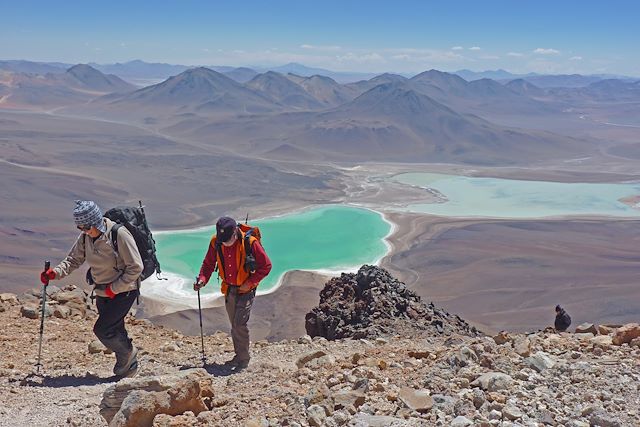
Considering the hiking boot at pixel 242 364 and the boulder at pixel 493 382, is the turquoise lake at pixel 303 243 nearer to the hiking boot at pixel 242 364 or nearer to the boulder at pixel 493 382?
the hiking boot at pixel 242 364

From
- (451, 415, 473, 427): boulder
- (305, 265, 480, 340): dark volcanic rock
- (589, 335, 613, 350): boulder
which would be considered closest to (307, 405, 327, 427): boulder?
(451, 415, 473, 427): boulder

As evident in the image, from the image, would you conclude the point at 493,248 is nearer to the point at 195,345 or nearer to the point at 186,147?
the point at 195,345

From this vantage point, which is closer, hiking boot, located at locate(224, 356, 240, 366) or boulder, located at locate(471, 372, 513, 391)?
boulder, located at locate(471, 372, 513, 391)

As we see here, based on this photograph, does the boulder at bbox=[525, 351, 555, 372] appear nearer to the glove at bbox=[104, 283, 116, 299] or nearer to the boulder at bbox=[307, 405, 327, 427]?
the boulder at bbox=[307, 405, 327, 427]

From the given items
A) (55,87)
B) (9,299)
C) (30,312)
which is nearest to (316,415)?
(30,312)

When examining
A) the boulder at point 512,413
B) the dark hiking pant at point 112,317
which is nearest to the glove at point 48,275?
the dark hiking pant at point 112,317

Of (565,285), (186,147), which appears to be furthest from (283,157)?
(565,285)
